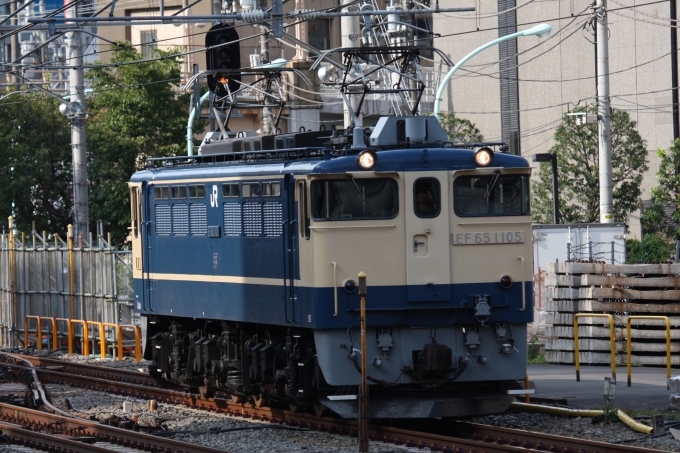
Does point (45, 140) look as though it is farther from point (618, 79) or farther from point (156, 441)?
point (156, 441)

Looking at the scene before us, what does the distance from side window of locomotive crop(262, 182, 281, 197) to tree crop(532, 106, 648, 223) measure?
24924 mm

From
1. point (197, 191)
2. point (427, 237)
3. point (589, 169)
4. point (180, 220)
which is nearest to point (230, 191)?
point (197, 191)

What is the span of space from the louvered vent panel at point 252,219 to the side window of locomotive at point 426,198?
2.15 meters

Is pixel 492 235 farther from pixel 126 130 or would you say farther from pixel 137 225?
pixel 126 130

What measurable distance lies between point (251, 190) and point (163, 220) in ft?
9.48

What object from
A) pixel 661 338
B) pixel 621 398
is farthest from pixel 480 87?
pixel 621 398

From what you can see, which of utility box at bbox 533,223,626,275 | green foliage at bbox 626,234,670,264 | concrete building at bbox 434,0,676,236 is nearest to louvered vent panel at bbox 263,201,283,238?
utility box at bbox 533,223,626,275

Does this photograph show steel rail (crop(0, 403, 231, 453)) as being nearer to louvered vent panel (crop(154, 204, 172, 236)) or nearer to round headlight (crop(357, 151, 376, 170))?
louvered vent panel (crop(154, 204, 172, 236))

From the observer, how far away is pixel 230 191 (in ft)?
50.8

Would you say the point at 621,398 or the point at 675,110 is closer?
the point at 621,398

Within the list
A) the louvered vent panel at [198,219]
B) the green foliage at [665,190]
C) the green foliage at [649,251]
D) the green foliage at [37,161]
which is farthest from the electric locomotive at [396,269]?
the green foliage at [37,161]

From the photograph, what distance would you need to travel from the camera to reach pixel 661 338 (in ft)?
63.7

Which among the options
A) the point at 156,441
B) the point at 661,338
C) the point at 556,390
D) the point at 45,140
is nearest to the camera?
the point at 156,441

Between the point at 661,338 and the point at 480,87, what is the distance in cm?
3074
